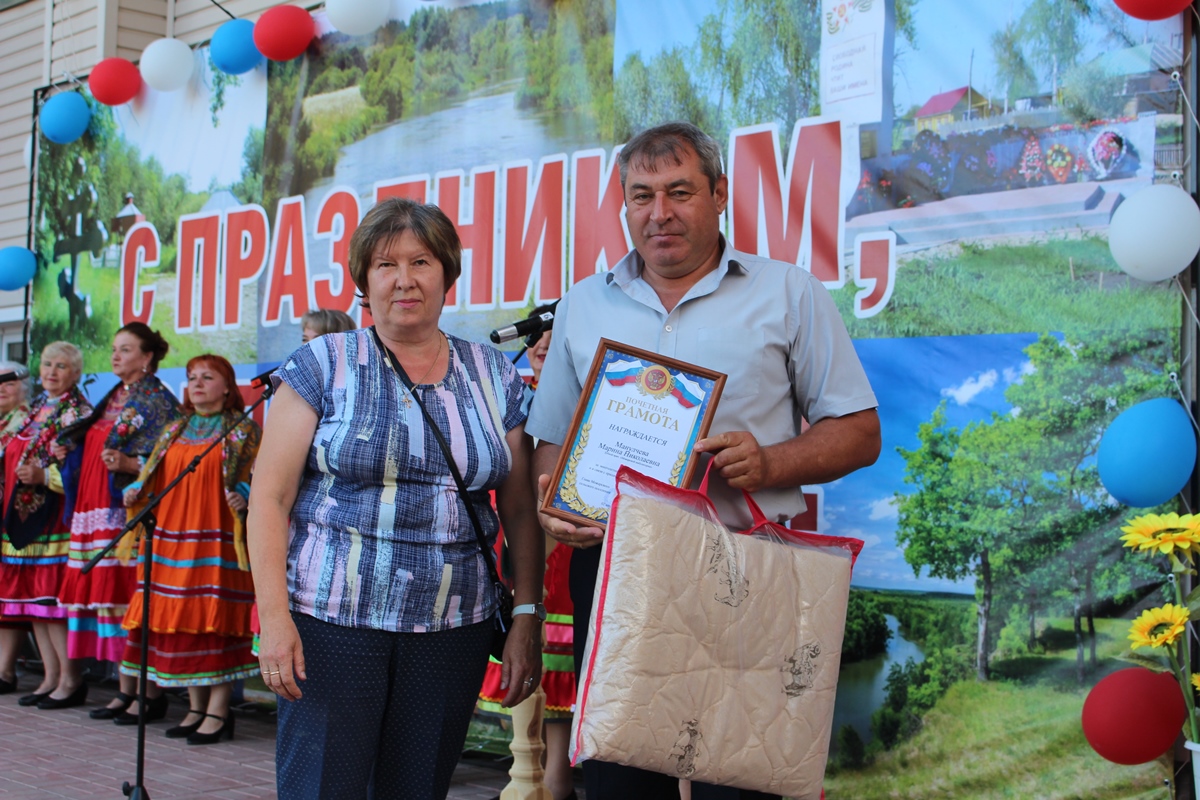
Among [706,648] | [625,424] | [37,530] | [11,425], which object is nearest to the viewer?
[706,648]

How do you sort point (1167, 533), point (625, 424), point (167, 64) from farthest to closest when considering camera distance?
point (167, 64)
point (1167, 533)
point (625, 424)

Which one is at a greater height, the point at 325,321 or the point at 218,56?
the point at 218,56

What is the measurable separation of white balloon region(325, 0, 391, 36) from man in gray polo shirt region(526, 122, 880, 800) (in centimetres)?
351

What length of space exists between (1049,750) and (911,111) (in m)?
2.07

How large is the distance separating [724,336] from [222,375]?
369 cm

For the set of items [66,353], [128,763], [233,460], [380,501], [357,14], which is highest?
[357,14]

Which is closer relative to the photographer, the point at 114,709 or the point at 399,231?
the point at 399,231

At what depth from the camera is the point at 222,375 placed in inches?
Answer: 206

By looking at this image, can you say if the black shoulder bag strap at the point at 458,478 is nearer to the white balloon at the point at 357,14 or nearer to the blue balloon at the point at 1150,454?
the blue balloon at the point at 1150,454

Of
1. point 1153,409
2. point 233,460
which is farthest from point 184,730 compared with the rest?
point 1153,409

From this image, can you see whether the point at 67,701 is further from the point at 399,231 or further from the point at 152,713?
the point at 399,231

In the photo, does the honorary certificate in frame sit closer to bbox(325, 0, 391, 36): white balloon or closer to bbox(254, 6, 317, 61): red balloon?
bbox(325, 0, 391, 36): white balloon

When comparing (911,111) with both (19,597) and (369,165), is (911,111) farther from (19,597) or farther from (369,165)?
(19,597)

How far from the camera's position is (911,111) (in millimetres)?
3697
